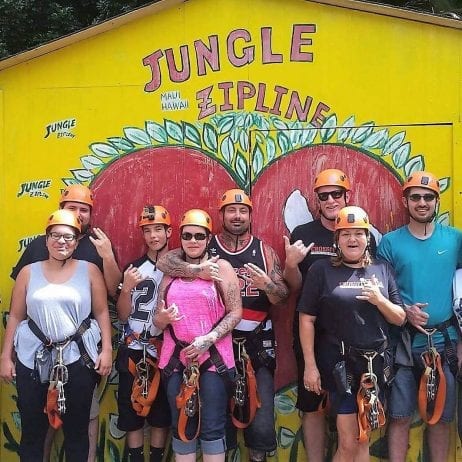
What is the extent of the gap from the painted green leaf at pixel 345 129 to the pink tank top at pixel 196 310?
5.97 ft

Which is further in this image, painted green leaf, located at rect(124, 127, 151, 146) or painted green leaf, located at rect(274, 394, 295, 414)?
painted green leaf, located at rect(124, 127, 151, 146)

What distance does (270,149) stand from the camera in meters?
5.36

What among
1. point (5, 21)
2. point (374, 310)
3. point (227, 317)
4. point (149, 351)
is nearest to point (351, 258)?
point (374, 310)

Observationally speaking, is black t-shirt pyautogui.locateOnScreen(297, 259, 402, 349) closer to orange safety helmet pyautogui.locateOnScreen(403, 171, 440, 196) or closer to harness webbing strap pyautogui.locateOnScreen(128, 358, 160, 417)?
orange safety helmet pyautogui.locateOnScreen(403, 171, 440, 196)

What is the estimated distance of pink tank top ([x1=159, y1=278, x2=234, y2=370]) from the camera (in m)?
4.44

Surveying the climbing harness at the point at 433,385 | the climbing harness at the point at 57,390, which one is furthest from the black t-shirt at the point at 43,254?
the climbing harness at the point at 433,385

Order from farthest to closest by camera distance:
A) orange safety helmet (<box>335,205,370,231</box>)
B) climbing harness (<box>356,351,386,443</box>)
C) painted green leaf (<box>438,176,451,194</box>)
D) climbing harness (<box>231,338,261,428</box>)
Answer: painted green leaf (<box>438,176,451,194</box>) → climbing harness (<box>231,338,261,428</box>) → orange safety helmet (<box>335,205,370,231</box>) → climbing harness (<box>356,351,386,443</box>)

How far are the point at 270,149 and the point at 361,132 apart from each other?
81cm

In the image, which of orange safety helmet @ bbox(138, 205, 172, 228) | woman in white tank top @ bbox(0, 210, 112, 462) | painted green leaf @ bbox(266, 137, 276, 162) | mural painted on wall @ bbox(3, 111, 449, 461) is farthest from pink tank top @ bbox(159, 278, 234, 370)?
painted green leaf @ bbox(266, 137, 276, 162)

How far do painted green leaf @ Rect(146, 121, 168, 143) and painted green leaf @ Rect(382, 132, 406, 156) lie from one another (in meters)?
1.95

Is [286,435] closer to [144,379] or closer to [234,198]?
[144,379]

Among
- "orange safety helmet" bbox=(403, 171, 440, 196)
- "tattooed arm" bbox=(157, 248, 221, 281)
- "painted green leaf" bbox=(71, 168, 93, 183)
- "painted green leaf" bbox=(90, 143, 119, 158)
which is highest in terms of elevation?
"painted green leaf" bbox=(90, 143, 119, 158)

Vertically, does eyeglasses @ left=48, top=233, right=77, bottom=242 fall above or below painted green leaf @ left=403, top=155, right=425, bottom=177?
below

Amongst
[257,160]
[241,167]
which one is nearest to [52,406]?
[241,167]
